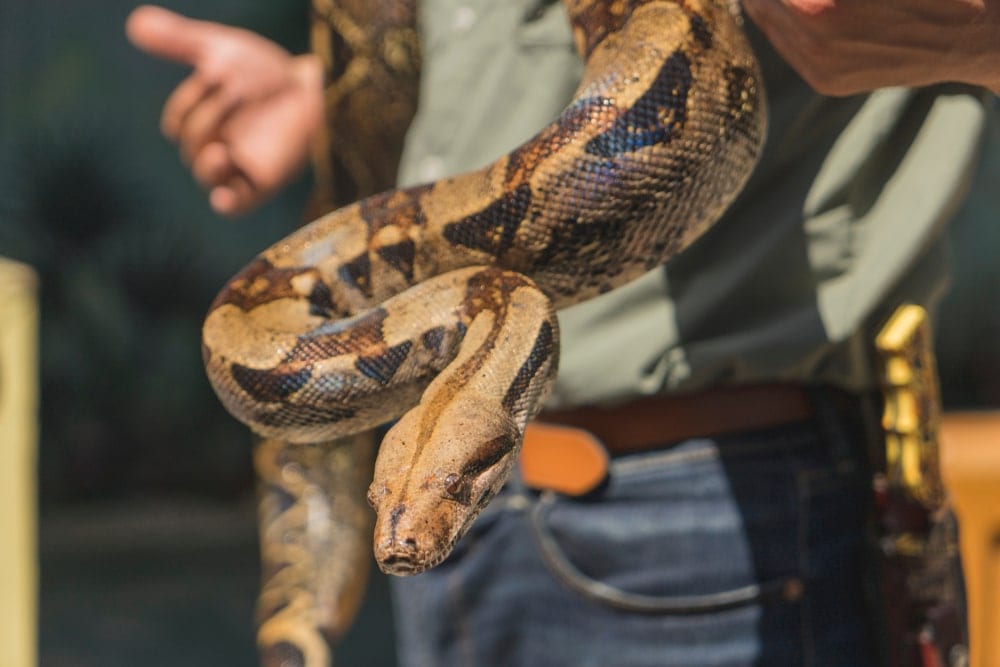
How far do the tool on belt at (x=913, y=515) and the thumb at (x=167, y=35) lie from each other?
1.27 m

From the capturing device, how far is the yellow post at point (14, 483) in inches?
84.8

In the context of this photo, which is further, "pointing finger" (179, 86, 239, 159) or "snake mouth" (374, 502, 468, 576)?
"pointing finger" (179, 86, 239, 159)

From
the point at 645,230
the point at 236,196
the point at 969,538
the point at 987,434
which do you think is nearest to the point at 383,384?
the point at 645,230

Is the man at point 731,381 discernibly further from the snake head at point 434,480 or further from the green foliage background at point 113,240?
the green foliage background at point 113,240

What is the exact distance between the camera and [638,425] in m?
1.34

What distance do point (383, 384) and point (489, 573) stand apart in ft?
1.75

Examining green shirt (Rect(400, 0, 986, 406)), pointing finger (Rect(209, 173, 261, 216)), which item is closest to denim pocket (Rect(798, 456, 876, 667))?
green shirt (Rect(400, 0, 986, 406))

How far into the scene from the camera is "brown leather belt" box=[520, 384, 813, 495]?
1.33 m

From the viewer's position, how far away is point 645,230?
1037 mm

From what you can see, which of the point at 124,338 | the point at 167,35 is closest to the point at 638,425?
the point at 167,35

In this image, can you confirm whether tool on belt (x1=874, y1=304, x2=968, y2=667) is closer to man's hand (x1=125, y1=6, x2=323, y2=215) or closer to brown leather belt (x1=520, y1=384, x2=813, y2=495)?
brown leather belt (x1=520, y1=384, x2=813, y2=495)

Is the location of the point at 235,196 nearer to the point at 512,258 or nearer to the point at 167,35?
the point at 167,35

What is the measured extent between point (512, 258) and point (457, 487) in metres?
0.26

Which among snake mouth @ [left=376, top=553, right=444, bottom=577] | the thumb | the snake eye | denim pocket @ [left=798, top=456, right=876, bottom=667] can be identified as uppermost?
the thumb
